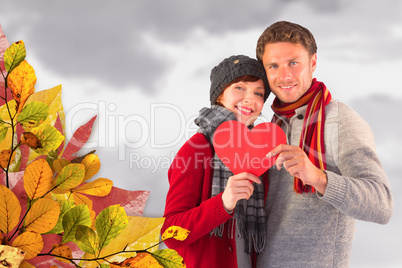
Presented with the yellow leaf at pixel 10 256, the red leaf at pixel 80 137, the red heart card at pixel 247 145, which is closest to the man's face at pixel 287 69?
the red heart card at pixel 247 145

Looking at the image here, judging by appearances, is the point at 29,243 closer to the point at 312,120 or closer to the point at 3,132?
the point at 3,132

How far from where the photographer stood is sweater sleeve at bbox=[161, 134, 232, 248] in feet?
3.47

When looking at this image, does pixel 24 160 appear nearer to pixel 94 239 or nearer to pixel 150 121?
pixel 94 239

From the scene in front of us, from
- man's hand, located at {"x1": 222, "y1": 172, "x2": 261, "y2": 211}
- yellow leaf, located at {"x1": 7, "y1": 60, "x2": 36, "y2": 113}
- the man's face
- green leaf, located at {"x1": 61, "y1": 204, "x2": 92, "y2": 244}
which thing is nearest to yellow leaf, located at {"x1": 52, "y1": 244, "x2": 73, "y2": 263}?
green leaf, located at {"x1": 61, "y1": 204, "x2": 92, "y2": 244}

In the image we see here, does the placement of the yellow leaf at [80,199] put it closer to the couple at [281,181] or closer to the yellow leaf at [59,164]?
the yellow leaf at [59,164]

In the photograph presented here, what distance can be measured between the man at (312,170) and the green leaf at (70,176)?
0.72 m

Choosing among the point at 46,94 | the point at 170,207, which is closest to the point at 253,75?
the point at 170,207

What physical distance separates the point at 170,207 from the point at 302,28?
729 millimetres

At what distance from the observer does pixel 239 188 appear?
1008mm

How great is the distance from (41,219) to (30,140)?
0.06m

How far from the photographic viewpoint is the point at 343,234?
119cm

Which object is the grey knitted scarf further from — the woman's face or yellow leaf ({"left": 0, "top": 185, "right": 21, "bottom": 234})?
yellow leaf ({"left": 0, "top": 185, "right": 21, "bottom": 234})

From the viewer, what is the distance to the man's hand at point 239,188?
100 centimetres

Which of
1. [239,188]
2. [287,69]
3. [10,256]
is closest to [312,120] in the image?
[287,69]
